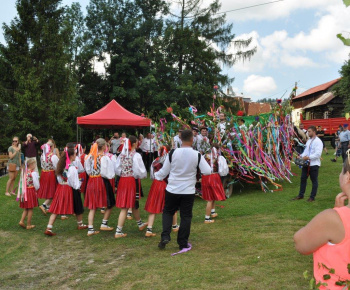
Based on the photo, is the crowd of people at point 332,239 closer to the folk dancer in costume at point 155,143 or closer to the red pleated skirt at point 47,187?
the red pleated skirt at point 47,187

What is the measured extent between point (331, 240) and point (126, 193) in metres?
5.14

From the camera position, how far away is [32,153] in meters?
13.0

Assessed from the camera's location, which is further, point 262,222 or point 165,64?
point 165,64

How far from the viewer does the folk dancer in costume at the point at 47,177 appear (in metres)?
9.02

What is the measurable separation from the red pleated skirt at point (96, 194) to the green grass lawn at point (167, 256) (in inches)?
23.7

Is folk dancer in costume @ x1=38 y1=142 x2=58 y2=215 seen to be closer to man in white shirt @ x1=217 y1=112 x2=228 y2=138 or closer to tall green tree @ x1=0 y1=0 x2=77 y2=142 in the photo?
man in white shirt @ x1=217 y1=112 x2=228 y2=138

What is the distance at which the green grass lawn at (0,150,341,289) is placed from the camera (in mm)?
4422

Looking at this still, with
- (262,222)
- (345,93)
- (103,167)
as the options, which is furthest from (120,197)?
(345,93)

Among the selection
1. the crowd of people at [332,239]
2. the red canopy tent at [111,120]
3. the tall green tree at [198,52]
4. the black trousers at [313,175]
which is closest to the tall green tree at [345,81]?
the tall green tree at [198,52]

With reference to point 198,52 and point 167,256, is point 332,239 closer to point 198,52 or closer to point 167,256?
point 167,256

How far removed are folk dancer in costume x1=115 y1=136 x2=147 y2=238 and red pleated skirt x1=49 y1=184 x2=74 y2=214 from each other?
981 millimetres

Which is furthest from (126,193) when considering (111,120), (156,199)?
(111,120)

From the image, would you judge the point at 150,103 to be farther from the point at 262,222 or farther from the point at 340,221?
the point at 340,221

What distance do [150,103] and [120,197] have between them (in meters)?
18.4
